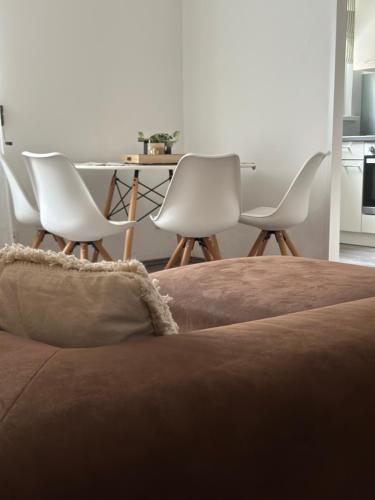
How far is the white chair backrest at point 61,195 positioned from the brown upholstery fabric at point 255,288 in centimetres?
154

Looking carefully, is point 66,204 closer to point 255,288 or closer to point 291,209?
point 291,209

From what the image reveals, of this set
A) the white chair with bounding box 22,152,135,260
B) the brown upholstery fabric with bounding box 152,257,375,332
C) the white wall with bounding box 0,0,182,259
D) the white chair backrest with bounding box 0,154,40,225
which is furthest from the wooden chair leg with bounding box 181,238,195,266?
the brown upholstery fabric with bounding box 152,257,375,332

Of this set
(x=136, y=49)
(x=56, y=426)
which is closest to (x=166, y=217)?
(x=136, y=49)

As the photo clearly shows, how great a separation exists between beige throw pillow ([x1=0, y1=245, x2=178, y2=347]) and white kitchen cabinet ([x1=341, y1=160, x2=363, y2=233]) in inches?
201

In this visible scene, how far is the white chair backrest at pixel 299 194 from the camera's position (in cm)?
345

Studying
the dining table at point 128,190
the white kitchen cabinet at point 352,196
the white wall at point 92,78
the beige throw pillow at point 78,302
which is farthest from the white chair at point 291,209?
the beige throw pillow at point 78,302

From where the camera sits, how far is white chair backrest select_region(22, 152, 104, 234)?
10.5ft

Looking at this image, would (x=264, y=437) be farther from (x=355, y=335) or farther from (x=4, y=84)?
(x=4, y=84)

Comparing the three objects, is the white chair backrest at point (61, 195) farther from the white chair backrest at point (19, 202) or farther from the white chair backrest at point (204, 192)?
the white chair backrest at point (204, 192)

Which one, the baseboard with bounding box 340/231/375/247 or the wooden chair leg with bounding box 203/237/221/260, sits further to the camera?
the baseboard with bounding box 340/231/375/247

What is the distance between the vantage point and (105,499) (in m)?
0.57

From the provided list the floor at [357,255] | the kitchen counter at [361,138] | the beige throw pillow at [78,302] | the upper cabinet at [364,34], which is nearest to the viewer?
the beige throw pillow at [78,302]

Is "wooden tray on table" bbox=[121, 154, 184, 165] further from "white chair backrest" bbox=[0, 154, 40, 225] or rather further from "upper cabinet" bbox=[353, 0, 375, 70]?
"upper cabinet" bbox=[353, 0, 375, 70]

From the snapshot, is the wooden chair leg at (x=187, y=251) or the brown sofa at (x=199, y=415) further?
the wooden chair leg at (x=187, y=251)
